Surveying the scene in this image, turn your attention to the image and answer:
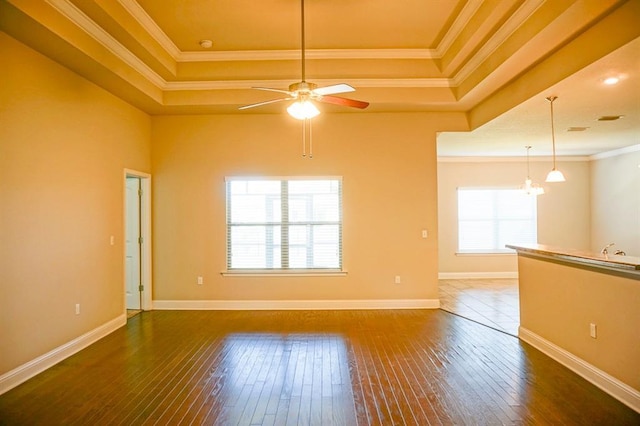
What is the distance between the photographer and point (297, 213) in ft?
19.2

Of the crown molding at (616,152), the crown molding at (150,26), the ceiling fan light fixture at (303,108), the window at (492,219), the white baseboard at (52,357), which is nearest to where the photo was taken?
the white baseboard at (52,357)

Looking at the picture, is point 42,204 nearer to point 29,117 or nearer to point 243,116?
point 29,117

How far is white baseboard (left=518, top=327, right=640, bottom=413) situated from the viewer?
2.79 m

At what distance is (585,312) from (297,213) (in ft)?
12.3

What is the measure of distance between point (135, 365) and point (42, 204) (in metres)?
1.74

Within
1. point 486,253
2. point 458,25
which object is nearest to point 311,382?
point 458,25

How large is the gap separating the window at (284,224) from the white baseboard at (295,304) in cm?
53

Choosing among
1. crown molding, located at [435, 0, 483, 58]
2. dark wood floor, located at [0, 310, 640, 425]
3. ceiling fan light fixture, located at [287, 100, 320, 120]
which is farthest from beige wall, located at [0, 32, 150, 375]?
crown molding, located at [435, 0, 483, 58]

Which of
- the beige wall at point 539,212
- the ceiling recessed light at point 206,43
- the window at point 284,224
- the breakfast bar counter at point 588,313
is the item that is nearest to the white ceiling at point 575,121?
the beige wall at point 539,212

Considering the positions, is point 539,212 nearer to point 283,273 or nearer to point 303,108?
point 283,273

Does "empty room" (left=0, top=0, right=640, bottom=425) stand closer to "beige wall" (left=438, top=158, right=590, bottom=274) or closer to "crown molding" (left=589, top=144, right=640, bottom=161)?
"crown molding" (left=589, top=144, right=640, bottom=161)

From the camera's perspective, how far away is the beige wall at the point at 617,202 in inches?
298

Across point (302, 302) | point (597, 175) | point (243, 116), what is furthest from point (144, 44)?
point (597, 175)

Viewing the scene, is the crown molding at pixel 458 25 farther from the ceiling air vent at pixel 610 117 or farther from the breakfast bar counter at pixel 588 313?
the breakfast bar counter at pixel 588 313
